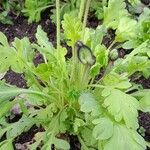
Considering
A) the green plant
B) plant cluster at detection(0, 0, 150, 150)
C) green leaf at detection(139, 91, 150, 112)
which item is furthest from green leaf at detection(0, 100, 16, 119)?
the green plant

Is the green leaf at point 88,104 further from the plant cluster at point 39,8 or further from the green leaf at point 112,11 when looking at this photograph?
the plant cluster at point 39,8

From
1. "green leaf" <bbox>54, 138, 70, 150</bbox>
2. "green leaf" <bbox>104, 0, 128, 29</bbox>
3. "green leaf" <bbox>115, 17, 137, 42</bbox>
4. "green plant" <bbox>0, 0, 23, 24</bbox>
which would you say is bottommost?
"green leaf" <bbox>54, 138, 70, 150</bbox>

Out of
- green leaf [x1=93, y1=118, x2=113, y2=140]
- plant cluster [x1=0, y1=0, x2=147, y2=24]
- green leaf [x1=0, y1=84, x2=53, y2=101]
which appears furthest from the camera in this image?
plant cluster [x1=0, y1=0, x2=147, y2=24]

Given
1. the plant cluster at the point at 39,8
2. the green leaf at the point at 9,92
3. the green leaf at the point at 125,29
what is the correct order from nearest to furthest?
the green leaf at the point at 9,92 < the green leaf at the point at 125,29 < the plant cluster at the point at 39,8

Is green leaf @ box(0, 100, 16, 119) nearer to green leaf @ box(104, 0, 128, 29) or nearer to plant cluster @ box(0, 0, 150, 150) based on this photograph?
plant cluster @ box(0, 0, 150, 150)

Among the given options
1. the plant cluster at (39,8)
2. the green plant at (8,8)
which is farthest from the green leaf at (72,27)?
the green plant at (8,8)

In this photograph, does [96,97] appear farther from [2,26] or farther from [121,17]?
[2,26]

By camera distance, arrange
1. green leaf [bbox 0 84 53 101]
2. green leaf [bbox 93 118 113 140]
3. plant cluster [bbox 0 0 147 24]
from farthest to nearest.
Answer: plant cluster [bbox 0 0 147 24], green leaf [bbox 0 84 53 101], green leaf [bbox 93 118 113 140]

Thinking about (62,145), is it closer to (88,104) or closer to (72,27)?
(88,104)

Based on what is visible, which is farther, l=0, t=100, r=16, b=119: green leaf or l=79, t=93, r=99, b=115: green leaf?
l=0, t=100, r=16, b=119: green leaf
